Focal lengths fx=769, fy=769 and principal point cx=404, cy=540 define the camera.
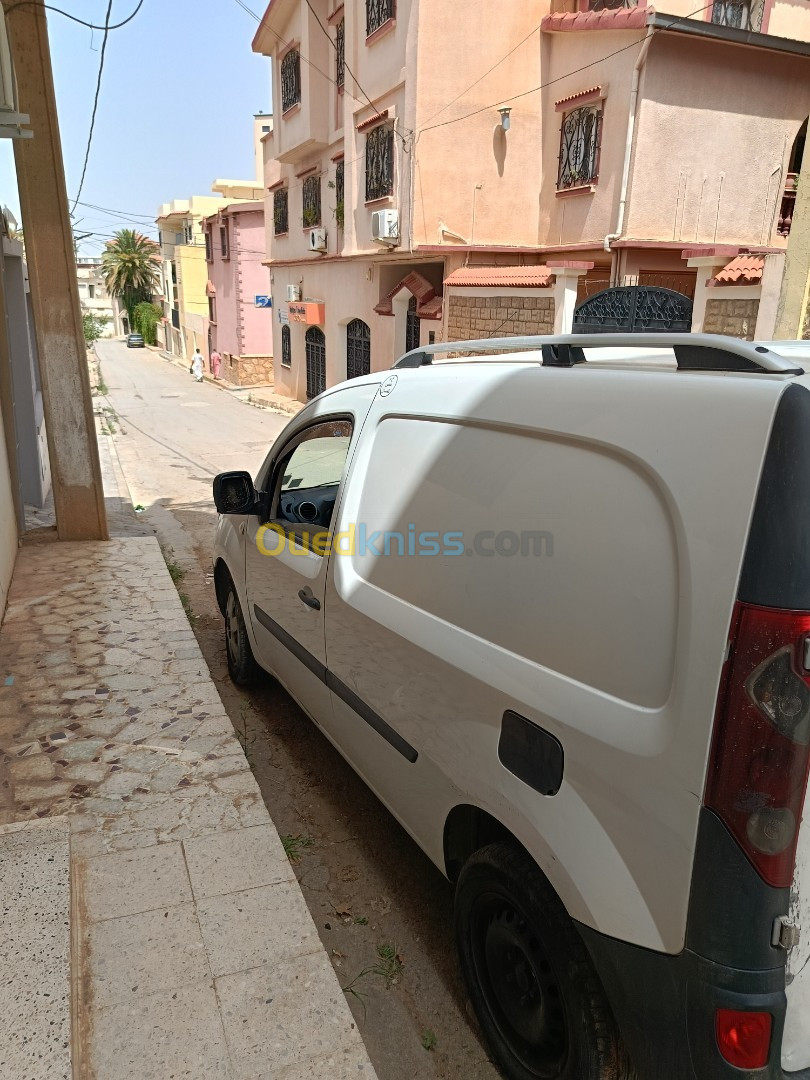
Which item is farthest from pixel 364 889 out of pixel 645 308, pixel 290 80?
pixel 290 80

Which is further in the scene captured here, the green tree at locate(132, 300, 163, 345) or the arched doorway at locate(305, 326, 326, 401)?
the green tree at locate(132, 300, 163, 345)

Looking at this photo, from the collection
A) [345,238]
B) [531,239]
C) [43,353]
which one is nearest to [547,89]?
[531,239]

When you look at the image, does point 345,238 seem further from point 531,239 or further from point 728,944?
point 728,944

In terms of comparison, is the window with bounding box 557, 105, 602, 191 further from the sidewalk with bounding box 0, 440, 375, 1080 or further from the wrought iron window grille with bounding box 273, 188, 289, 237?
the sidewalk with bounding box 0, 440, 375, 1080

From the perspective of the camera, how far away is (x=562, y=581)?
1783 mm

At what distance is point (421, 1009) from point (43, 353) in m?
6.06

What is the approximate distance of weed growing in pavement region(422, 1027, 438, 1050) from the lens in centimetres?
242

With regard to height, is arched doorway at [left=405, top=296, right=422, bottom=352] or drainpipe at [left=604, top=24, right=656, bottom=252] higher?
drainpipe at [left=604, top=24, right=656, bottom=252]

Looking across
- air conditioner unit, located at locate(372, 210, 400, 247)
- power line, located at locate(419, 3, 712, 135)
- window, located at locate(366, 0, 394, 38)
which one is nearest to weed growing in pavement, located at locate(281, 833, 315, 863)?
power line, located at locate(419, 3, 712, 135)

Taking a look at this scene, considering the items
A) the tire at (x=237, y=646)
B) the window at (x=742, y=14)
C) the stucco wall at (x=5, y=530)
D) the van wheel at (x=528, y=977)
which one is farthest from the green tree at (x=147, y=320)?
the van wheel at (x=528, y=977)

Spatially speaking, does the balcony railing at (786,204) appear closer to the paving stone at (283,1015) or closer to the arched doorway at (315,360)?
the arched doorway at (315,360)

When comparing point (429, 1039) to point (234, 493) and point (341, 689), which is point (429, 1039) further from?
point (234, 493)

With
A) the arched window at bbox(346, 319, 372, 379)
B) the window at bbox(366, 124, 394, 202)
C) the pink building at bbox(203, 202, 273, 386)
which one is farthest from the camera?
the pink building at bbox(203, 202, 273, 386)

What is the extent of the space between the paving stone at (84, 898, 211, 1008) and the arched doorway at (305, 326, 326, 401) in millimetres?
19587
